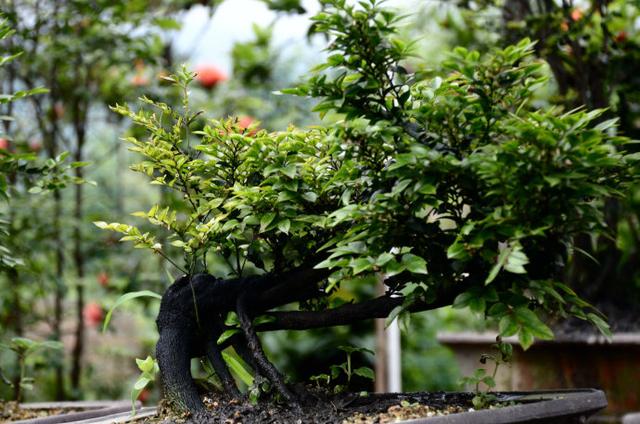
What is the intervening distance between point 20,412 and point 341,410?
3.44 feet

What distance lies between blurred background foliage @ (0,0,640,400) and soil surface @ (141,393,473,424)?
3.04 feet

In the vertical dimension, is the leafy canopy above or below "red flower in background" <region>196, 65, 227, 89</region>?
below

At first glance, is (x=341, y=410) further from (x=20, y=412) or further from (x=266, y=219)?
(x=20, y=412)

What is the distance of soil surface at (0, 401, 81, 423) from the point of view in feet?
6.15

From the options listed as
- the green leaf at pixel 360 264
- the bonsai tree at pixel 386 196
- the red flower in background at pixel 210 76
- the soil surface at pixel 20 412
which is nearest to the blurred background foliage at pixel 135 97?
the red flower in background at pixel 210 76

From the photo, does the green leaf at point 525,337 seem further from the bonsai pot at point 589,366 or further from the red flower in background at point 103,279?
the red flower in background at point 103,279

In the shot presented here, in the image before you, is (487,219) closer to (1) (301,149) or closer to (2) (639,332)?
(1) (301,149)

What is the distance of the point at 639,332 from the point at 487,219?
207 cm

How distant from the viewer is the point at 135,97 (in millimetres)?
3592

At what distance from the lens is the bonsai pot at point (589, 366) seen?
2.73 metres

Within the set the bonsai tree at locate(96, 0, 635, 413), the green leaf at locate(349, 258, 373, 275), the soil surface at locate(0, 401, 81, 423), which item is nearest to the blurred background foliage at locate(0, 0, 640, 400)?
the soil surface at locate(0, 401, 81, 423)

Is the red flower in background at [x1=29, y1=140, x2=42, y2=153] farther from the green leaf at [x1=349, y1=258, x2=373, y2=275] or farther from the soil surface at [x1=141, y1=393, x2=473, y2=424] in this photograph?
the green leaf at [x1=349, y1=258, x2=373, y2=275]

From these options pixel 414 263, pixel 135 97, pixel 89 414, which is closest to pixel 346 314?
pixel 414 263

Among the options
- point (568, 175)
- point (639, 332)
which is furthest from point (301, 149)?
point (639, 332)
